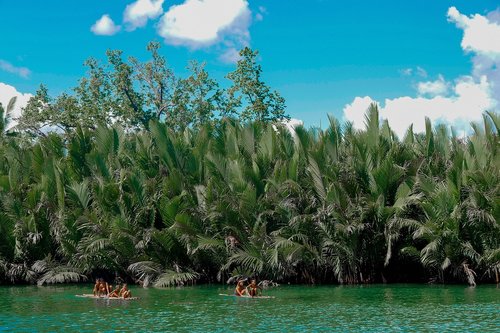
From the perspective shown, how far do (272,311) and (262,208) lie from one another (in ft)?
21.2

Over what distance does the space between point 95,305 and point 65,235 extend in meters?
6.03

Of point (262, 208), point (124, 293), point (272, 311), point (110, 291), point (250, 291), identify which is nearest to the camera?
point (272, 311)

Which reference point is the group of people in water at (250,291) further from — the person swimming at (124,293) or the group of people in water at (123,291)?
the person swimming at (124,293)

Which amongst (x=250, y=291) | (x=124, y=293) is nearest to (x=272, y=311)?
(x=250, y=291)

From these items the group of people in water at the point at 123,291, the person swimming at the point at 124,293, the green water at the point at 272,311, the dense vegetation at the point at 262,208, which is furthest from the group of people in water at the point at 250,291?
the person swimming at the point at 124,293

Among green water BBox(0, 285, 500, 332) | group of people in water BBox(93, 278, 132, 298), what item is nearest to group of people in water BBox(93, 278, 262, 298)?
group of people in water BBox(93, 278, 132, 298)

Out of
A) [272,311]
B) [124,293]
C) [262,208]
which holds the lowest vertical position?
[272,311]

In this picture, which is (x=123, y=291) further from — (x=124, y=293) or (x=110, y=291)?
(x=110, y=291)

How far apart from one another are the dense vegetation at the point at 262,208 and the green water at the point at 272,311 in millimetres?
1274

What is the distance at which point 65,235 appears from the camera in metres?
26.6

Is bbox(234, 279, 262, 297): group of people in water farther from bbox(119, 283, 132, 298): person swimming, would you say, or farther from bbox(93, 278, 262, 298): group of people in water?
bbox(119, 283, 132, 298): person swimming

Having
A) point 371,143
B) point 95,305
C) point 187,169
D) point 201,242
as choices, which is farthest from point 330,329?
point 187,169

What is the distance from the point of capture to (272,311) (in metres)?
19.5

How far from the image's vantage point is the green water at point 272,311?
55.8 ft
